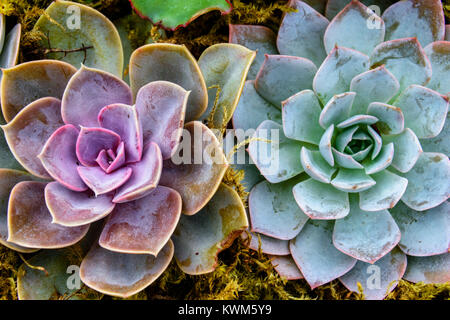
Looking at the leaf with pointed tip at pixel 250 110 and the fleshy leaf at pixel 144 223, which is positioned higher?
the leaf with pointed tip at pixel 250 110

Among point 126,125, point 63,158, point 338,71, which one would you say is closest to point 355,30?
point 338,71

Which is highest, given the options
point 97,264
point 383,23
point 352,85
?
point 383,23

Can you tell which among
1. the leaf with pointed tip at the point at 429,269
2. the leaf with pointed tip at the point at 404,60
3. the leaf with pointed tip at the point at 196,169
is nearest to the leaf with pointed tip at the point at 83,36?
the leaf with pointed tip at the point at 196,169

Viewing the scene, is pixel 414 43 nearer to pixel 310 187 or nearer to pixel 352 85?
pixel 352 85

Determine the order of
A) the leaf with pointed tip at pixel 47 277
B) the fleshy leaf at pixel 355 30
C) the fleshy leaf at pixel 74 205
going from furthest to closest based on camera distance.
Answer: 1. the fleshy leaf at pixel 355 30
2. the leaf with pointed tip at pixel 47 277
3. the fleshy leaf at pixel 74 205

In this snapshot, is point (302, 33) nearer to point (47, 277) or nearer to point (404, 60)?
point (404, 60)

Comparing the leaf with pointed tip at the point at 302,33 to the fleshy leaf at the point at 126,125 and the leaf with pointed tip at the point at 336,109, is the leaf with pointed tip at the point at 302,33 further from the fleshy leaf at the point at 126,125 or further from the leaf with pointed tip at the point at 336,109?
the fleshy leaf at the point at 126,125

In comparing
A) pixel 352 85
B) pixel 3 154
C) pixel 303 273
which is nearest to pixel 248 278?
pixel 303 273

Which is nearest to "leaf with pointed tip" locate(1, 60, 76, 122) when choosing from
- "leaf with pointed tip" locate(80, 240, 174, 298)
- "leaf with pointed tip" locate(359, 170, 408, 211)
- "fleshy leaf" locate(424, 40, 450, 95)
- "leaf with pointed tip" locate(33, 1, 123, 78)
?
"leaf with pointed tip" locate(33, 1, 123, 78)
